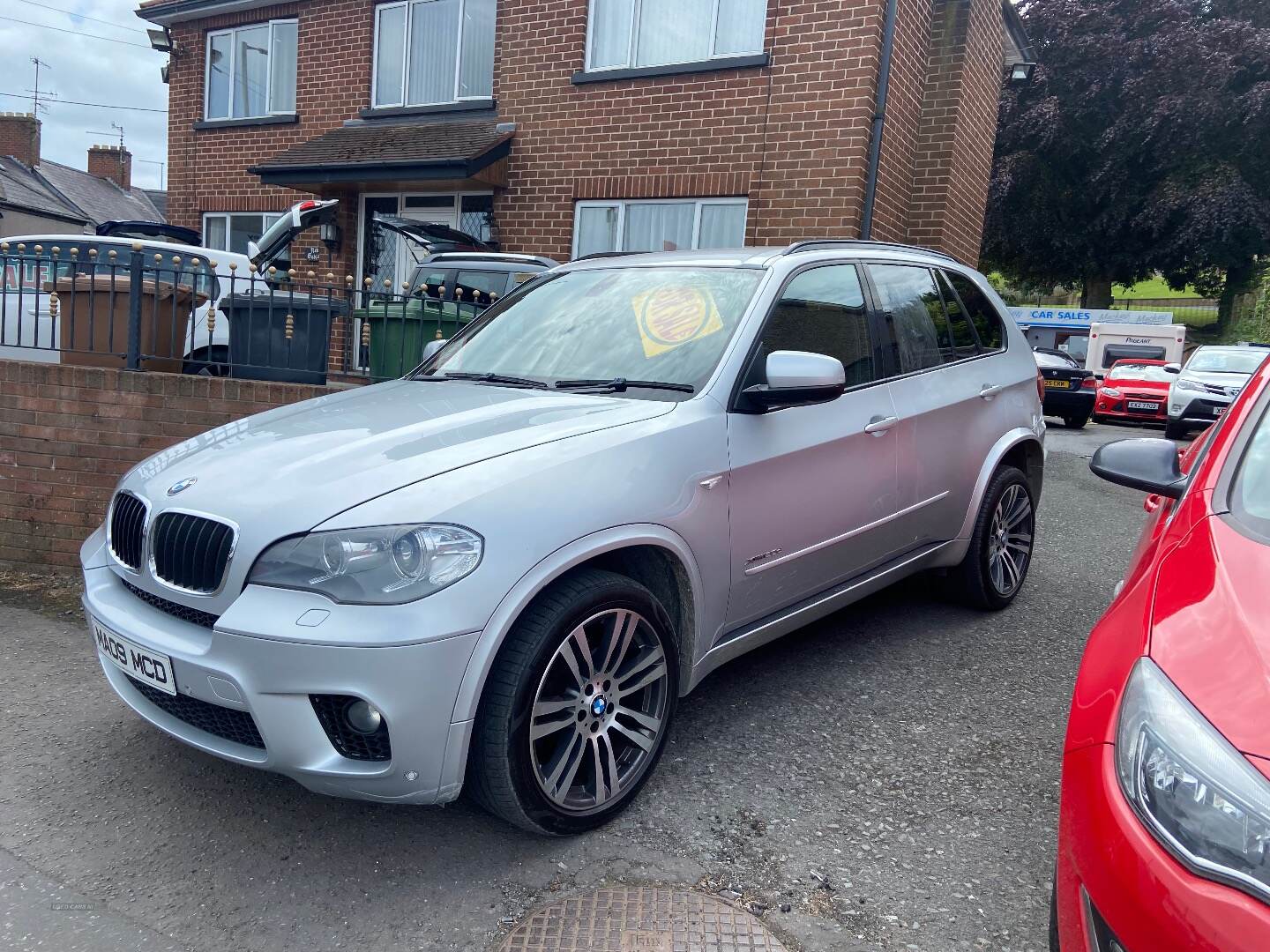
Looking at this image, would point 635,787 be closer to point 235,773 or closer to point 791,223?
point 235,773

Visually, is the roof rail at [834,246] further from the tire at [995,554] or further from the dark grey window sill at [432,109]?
the dark grey window sill at [432,109]

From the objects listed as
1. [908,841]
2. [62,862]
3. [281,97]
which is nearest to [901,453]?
[908,841]

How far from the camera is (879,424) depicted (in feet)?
12.1

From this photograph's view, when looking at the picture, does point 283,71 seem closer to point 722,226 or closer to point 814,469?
point 722,226

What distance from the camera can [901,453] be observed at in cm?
387

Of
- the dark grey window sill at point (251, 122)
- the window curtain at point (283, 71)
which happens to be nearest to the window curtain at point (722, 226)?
the dark grey window sill at point (251, 122)

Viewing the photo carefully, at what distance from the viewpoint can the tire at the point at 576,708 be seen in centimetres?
241

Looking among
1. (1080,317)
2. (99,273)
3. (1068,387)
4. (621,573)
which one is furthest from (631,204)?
(1080,317)

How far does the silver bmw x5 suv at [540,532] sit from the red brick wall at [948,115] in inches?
259

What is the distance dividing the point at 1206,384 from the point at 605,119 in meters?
10.8

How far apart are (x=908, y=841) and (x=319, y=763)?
1678mm

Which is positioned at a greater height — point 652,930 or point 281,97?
point 281,97

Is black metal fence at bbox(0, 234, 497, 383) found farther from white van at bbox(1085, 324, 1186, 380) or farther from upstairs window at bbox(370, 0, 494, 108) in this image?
white van at bbox(1085, 324, 1186, 380)

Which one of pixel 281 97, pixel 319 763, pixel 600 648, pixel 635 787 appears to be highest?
pixel 281 97
